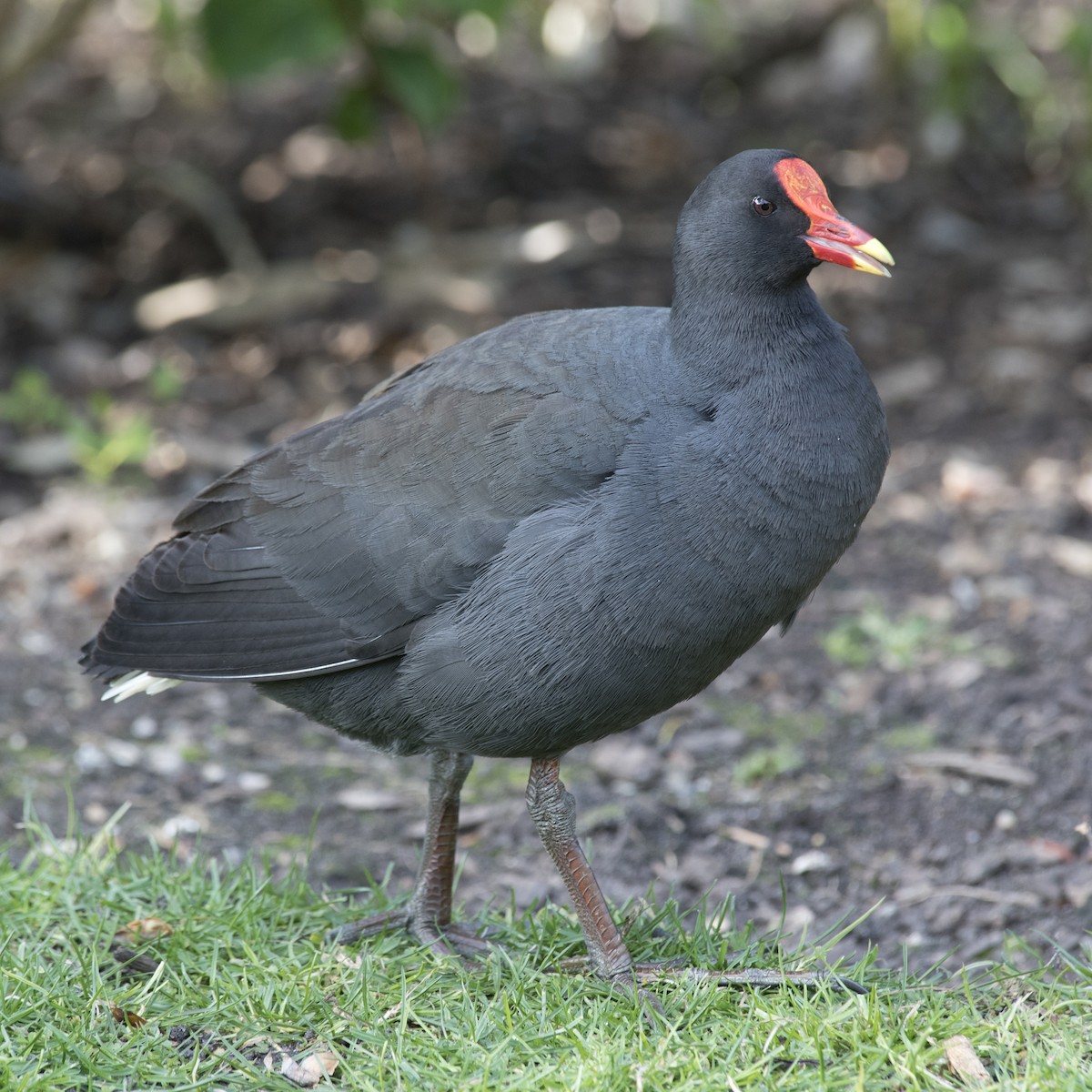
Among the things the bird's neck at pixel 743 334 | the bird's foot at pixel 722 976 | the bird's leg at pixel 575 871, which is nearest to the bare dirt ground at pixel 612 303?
the bird's foot at pixel 722 976

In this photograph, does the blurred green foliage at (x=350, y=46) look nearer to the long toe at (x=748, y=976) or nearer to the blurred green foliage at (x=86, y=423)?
the blurred green foliage at (x=86, y=423)

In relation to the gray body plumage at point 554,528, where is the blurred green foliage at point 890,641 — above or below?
below

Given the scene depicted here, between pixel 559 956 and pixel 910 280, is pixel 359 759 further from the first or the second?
pixel 910 280

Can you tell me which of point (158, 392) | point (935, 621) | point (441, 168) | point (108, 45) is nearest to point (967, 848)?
point (935, 621)

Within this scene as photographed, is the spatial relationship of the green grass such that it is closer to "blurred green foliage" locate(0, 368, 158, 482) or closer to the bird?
the bird

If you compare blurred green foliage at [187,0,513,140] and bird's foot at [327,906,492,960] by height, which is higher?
blurred green foliage at [187,0,513,140]

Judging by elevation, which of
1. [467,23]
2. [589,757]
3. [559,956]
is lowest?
[589,757]

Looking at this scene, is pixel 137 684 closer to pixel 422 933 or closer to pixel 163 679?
pixel 163 679

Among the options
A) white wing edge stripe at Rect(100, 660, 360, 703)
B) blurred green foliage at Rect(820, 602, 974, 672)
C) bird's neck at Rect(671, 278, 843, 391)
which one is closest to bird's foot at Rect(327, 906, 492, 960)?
white wing edge stripe at Rect(100, 660, 360, 703)
